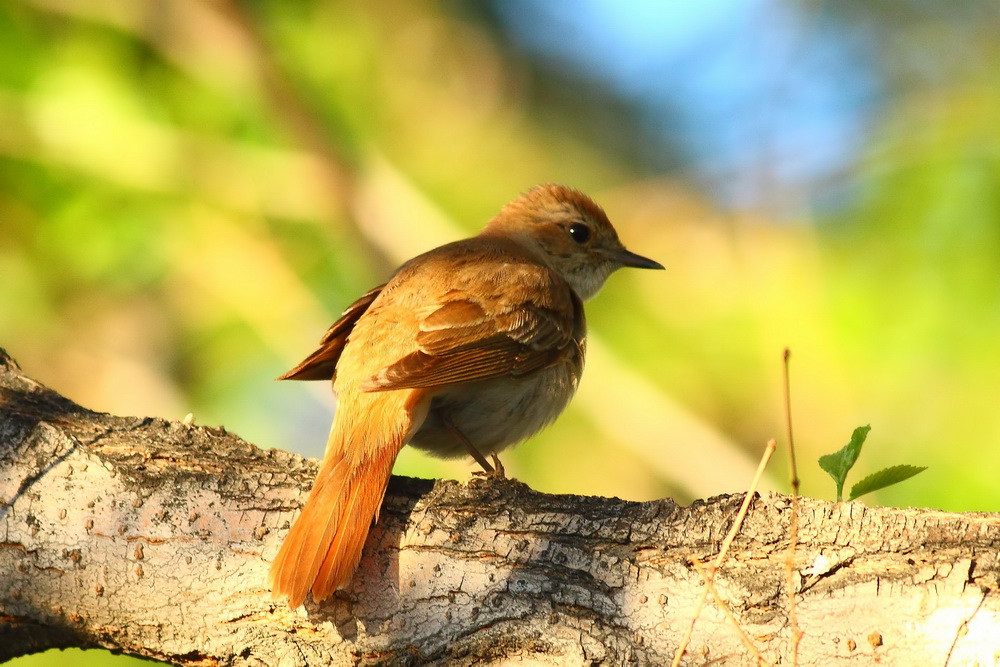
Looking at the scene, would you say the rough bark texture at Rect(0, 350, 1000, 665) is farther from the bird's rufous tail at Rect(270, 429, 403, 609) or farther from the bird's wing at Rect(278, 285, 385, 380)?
the bird's wing at Rect(278, 285, 385, 380)

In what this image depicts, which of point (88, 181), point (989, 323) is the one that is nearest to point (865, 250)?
point (989, 323)

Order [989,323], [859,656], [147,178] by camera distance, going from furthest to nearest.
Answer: [147,178] < [989,323] < [859,656]

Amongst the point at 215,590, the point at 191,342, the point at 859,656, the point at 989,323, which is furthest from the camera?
the point at 191,342

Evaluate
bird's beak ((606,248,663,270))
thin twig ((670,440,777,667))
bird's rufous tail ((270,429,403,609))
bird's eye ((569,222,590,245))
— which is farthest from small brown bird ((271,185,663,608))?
thin twig ((670,440,777,667))

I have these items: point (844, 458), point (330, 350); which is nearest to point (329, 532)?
point (330, 350)

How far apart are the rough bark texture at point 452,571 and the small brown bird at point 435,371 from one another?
154 mm

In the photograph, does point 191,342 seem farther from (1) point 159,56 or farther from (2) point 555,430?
(2) point 555,430

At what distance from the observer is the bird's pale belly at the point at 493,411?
4.57 meters

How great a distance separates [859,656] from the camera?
282cm

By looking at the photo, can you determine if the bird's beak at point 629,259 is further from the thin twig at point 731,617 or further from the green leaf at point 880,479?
the thin twig at point 731,617

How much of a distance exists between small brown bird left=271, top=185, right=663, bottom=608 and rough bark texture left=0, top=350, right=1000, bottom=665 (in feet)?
0.50

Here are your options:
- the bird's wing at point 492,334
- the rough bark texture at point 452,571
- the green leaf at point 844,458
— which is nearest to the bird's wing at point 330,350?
the bird's wing at point 492,334

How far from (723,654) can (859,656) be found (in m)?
0.36

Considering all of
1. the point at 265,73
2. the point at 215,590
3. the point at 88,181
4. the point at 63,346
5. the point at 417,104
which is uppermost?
the point at 417,104
